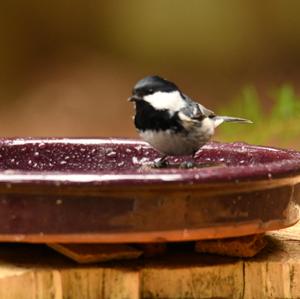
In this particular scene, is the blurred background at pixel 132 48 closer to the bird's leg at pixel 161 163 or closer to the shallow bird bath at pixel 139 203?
the bird's leg at pixel 161 163

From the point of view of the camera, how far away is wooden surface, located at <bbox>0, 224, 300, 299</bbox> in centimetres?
164

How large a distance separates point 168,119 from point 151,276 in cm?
41

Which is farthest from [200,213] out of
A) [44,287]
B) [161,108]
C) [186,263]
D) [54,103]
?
[54,103]

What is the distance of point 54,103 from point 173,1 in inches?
44.4

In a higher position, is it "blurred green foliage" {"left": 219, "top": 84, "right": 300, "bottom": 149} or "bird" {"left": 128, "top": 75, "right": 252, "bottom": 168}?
"blurred green foliage" {"left": 219, "top": 84, "right": 300, "bottom": 149}

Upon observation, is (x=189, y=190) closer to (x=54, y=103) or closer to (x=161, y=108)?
(x=161, y=108)

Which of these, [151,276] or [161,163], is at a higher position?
[161,163]

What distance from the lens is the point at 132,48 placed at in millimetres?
6945

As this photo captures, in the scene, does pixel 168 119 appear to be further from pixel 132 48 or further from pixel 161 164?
pixel 132 48

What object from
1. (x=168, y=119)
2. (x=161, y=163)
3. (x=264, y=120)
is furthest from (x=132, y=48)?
(x=168, y=119)

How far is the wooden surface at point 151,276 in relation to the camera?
164 centimetres

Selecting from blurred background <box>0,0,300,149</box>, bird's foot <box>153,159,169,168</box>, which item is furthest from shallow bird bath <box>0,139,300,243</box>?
blurred background <box>0,0,300,149</box>

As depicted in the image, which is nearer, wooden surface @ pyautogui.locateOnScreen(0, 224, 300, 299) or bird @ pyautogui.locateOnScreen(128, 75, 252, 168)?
wooden surface @ pyautogui.locateOnScreen(0, 224, 300, 299)

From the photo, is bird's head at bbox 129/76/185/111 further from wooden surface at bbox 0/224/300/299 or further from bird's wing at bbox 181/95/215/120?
wooden surface at bbox 0/224/300/299
